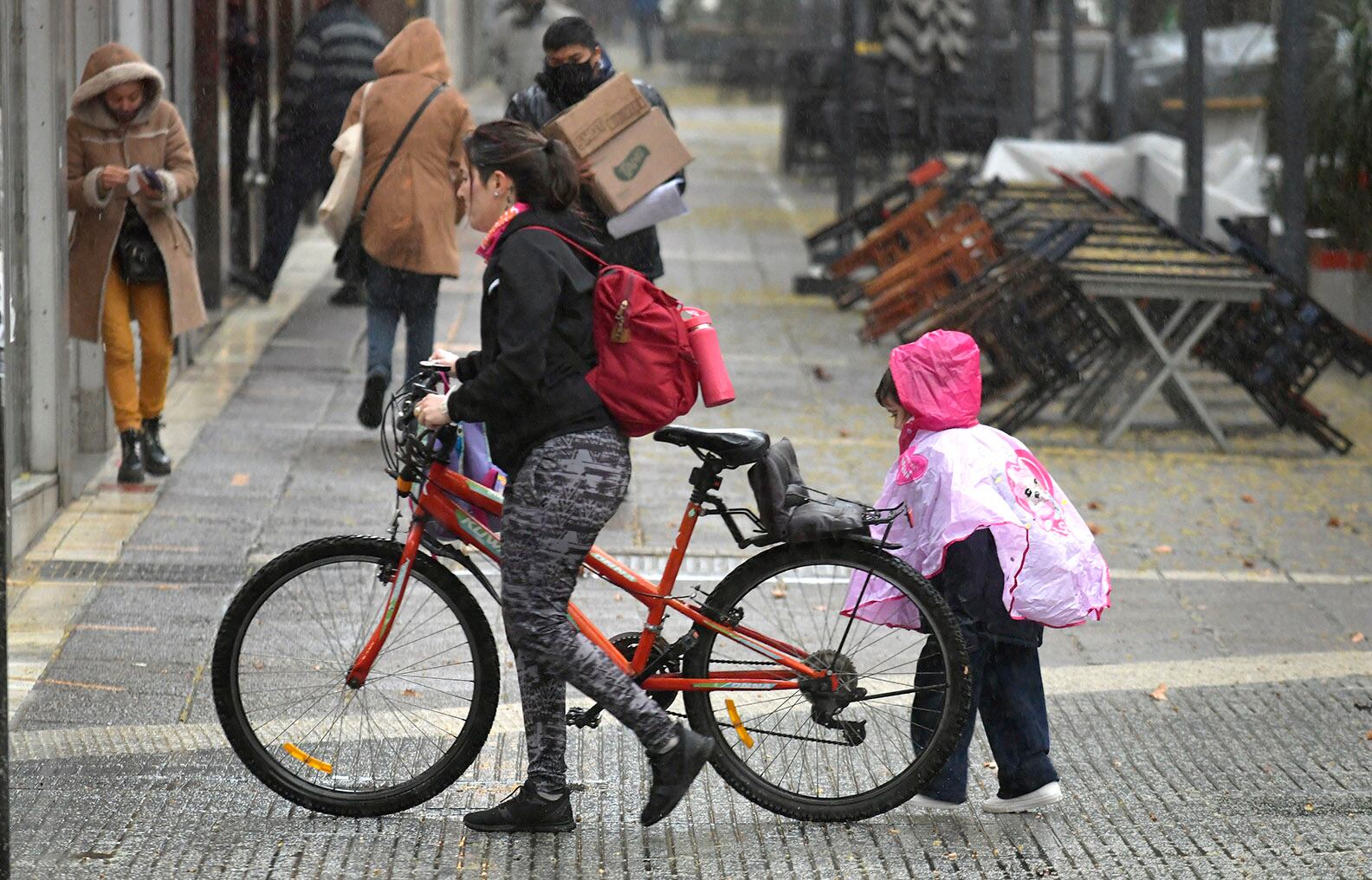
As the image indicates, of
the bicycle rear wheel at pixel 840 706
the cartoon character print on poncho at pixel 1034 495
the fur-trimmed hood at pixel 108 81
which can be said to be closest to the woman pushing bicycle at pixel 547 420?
the bicycle rear wheel at pixel 840 706

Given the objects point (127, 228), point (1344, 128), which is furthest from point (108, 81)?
point (1344, 128)

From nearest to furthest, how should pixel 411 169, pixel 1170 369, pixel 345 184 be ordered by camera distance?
pixel 345 184 < pixel 411 169 < pixel 1170 369

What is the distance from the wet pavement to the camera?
4527 mm

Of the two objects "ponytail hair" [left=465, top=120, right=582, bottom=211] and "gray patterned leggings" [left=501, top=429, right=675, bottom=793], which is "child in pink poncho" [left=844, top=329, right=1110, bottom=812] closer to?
"gray patterned leggings" [left=501, top=429, right=675, bottom=793]

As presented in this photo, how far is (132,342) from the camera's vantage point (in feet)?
25.4

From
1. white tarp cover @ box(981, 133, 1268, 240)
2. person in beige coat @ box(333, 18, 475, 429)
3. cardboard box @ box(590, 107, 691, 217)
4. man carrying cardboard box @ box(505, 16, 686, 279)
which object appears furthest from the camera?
white tarp cover @ box(981, 133, 1268, 240)

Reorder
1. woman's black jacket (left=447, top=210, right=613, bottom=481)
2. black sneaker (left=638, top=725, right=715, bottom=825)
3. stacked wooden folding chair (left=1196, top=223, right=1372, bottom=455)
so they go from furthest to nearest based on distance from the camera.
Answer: stacked wooden folding chair (left=1196, top=223, right=1372, bottom=455), black sneaker (left=638, top=725, right=715, bottom=825), woman's black jacket (left=447, top=210, right=613, bottom=481)

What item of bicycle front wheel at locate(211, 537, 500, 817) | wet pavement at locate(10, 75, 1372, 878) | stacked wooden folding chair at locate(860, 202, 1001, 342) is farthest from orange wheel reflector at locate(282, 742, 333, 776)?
stacked wooden folding chair at locate(860, 202, 1001, 342)

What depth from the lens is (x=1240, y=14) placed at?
73.1ft

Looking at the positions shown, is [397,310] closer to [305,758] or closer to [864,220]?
[305,758]

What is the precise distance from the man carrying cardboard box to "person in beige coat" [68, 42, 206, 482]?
1.43 meters

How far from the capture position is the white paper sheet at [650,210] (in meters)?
7.09

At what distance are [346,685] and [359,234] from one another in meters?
4.11

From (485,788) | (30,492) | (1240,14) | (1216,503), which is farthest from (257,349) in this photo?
(1240,14)
